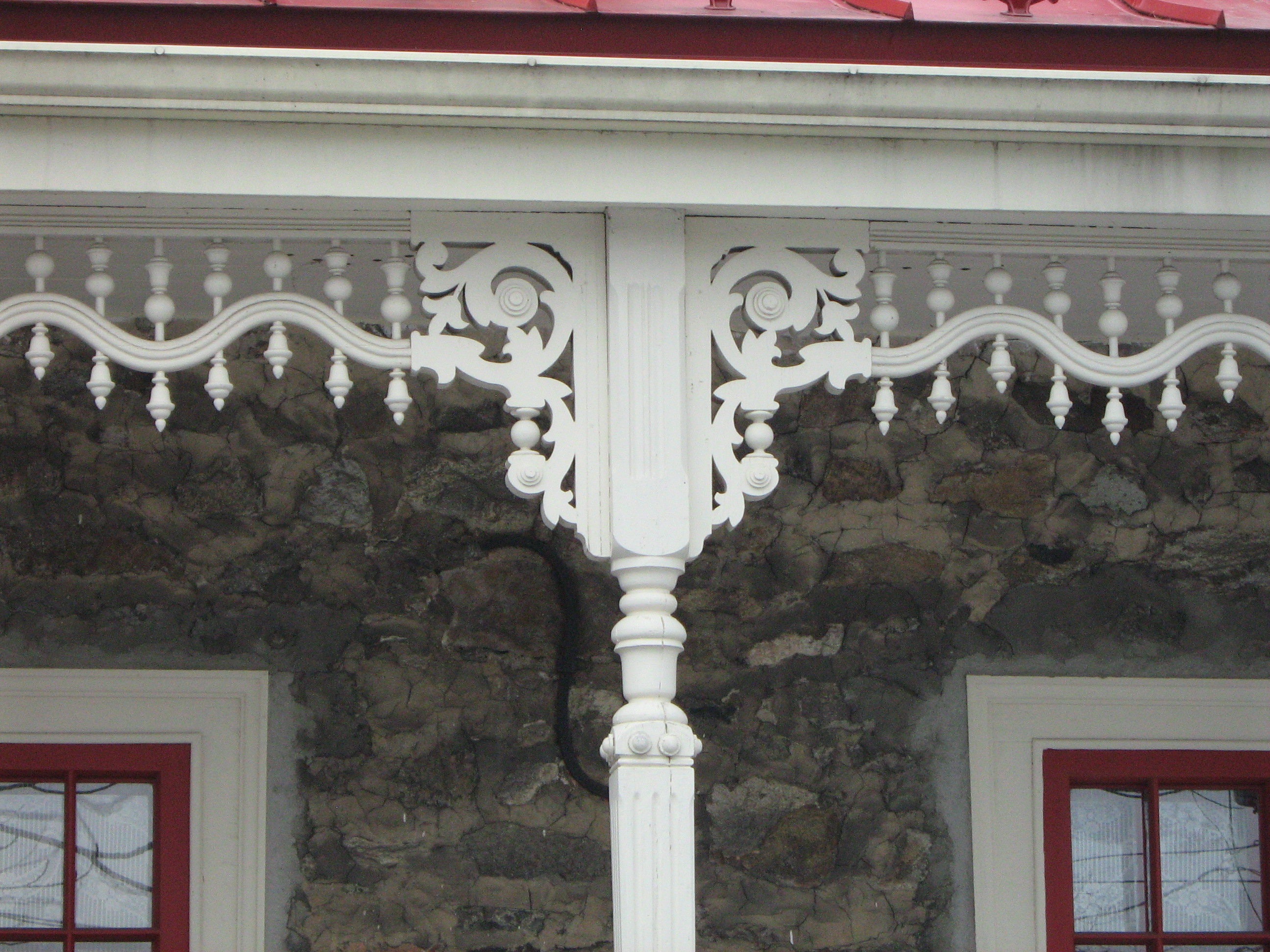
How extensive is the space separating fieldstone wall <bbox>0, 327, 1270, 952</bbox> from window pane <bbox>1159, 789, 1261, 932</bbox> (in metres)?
0.37

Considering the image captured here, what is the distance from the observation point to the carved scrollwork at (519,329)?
347 cm

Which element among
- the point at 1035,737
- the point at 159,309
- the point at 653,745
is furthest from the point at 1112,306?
the point at 159,309

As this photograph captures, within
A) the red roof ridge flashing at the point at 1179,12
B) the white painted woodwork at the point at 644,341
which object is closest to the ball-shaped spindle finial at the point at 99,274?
the white painted woodwork at the point at 644,341

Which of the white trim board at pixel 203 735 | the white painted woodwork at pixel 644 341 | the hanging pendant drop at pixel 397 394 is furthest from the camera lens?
the white trim board at pixel 203 735

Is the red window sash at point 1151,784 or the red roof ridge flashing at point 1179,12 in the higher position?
the red roof ridge flashing at point 1179,12

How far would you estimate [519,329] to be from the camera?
3598mm

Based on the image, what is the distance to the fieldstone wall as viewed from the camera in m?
4.53

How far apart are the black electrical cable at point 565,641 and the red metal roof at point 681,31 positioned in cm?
160

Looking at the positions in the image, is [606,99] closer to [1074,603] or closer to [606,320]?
[606,320]

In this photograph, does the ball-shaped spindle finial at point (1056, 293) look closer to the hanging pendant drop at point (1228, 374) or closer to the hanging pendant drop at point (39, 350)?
the hanging pendant drop at point (1228, 374)

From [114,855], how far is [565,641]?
48.1 inches

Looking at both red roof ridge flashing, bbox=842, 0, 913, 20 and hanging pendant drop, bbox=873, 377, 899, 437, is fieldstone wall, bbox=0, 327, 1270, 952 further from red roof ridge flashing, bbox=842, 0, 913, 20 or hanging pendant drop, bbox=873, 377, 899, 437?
red roof ridge flashing, bbox=842, 0, 913, 20

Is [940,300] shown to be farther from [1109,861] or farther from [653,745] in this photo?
[1109,861]

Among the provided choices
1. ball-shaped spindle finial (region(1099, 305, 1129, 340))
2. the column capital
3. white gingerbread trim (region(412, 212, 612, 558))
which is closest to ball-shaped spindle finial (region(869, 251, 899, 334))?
ball-shaped spindle finial (region(1099, 305, 1129, 340))
